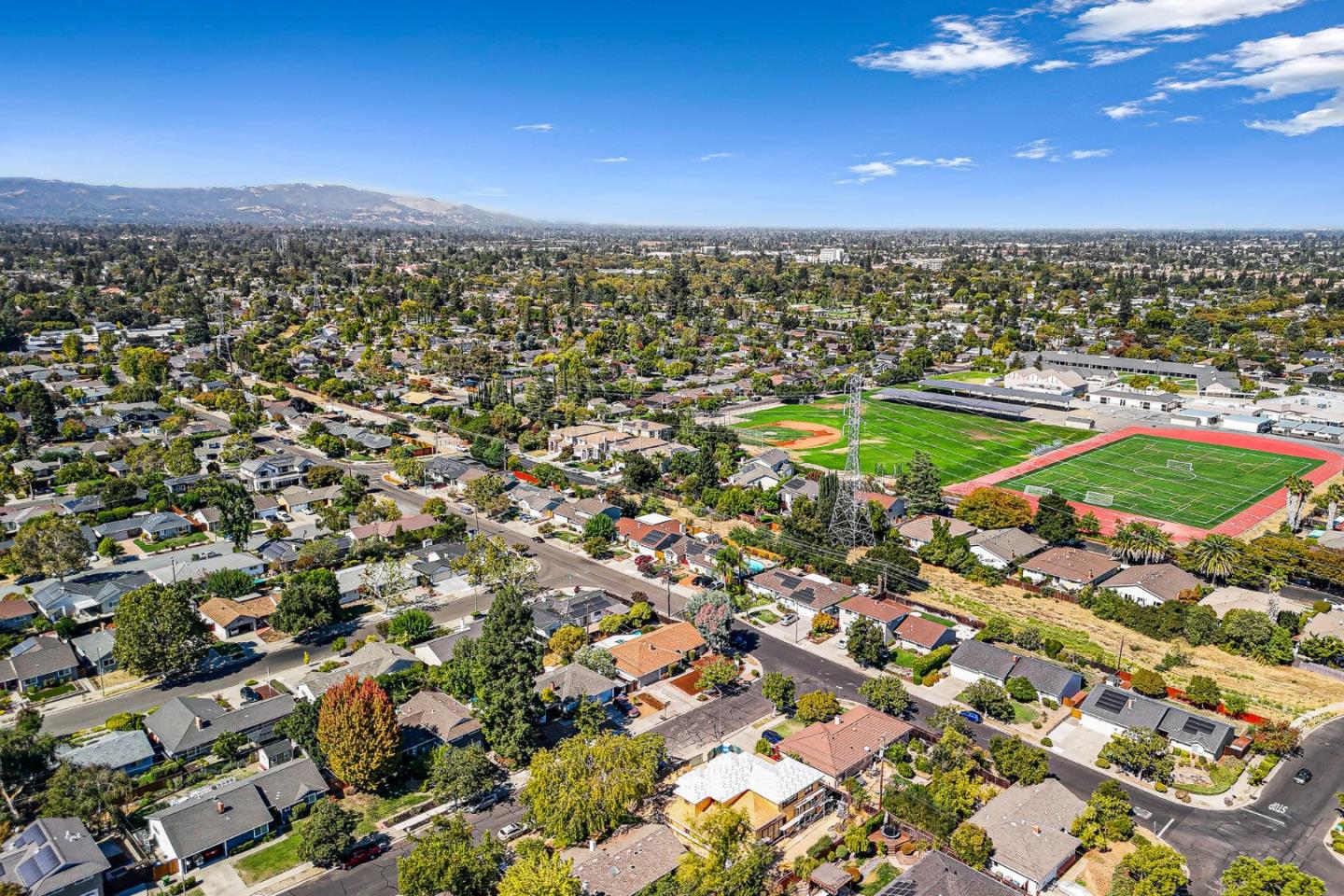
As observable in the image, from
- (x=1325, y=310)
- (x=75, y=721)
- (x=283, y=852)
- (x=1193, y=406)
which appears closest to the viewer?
(x=283, y=852)

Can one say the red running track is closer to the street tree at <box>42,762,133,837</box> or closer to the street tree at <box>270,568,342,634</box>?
the street tree at <box>270,568,342,634</box>

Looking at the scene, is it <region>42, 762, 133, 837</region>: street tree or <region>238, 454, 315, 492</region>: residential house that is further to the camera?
<region>238, 454, 315, 492</region>: residential house

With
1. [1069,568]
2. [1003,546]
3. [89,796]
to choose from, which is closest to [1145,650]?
[1069,568]

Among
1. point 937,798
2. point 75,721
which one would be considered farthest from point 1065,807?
point 75,721

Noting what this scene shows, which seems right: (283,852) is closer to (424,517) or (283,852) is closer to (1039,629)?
(424,517)

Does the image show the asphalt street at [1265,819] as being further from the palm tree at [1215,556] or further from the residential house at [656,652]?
the palm tree at [1215,556]

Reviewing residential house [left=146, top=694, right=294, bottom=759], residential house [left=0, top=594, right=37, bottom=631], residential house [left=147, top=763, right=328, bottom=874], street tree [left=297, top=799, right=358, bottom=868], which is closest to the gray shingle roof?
residential house [left=147, top=763, right=328, bottom=874]

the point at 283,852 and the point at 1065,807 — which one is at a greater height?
the point at 1065,807
